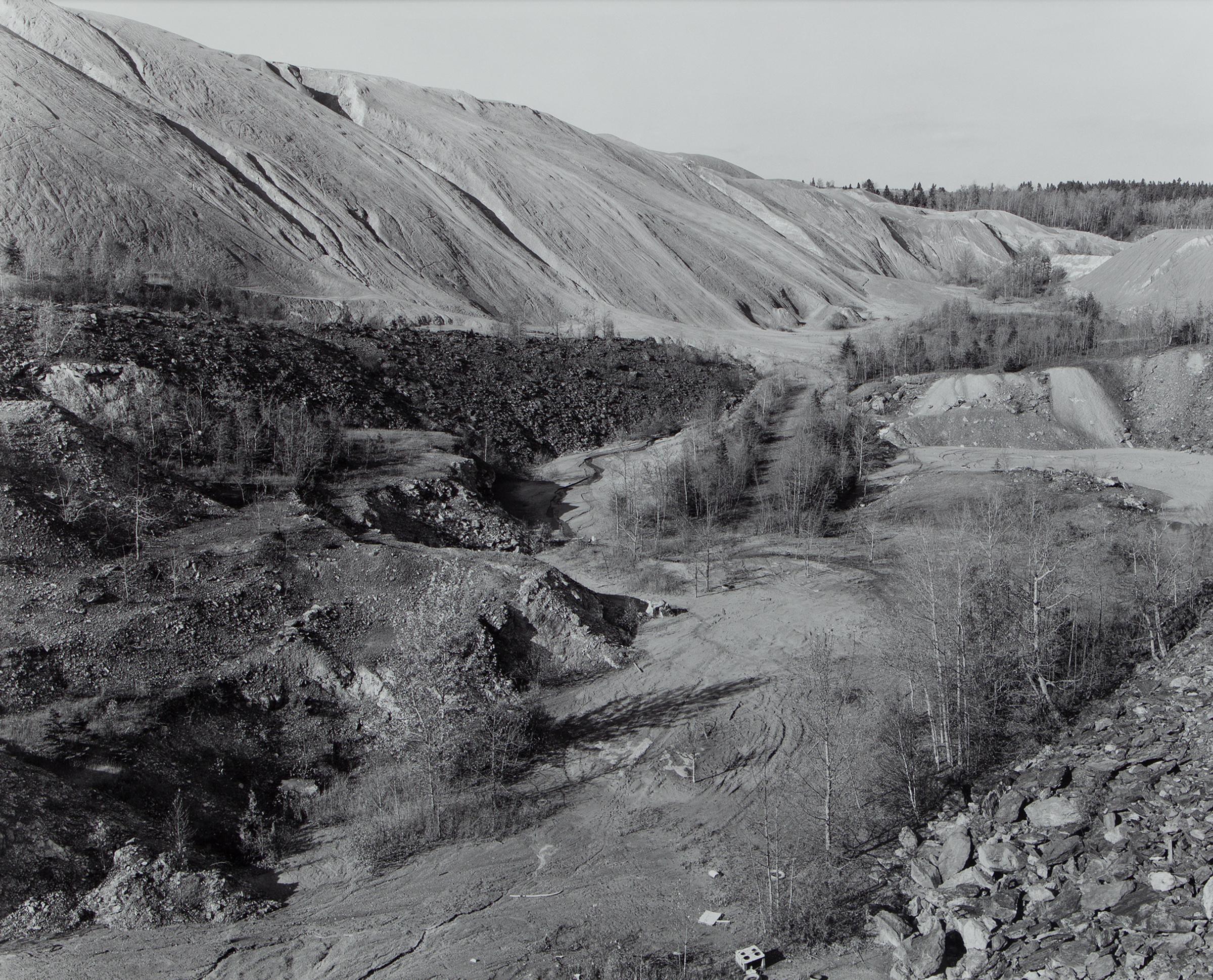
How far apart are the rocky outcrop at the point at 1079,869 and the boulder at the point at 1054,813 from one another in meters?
0.02

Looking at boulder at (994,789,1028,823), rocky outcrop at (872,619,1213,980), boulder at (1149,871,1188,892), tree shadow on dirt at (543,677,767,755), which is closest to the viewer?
rocky outcrop at (872,619,1213,980)

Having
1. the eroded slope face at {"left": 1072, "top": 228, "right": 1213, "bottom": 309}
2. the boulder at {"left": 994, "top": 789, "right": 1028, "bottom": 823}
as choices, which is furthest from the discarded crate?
the eroded slope face at {"left": 1072, "top": 228, "right": 1213, "bottom": 309}

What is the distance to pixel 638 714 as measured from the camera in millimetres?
19844

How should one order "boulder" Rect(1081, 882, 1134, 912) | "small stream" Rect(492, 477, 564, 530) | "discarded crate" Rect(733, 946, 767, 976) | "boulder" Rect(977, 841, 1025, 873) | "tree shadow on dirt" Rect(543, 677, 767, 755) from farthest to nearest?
"small stream" Rect(492, 477, 564, 530) → "tree shadow on dirt" Rect(543, 677, 767, 755) → "boulder" Rect(977, 841, 1025, 873) → "discarded crate" Rect(733, 946, 767, 976) → "boulder" Rect(1081, 882, 1134, 912)

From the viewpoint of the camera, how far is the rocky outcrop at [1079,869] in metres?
11.1

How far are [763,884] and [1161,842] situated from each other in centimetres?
527

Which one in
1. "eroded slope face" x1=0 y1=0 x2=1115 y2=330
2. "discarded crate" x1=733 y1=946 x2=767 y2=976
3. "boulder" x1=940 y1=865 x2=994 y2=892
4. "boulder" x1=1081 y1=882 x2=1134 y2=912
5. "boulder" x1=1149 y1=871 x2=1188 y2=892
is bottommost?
"discarded crate" x1=733 y1=946 x2=767 y2=976

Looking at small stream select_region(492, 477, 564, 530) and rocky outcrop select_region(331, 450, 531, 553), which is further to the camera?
small stream select_region(492, 477, 564, 530)

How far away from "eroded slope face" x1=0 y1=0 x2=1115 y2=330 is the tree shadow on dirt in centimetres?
3907

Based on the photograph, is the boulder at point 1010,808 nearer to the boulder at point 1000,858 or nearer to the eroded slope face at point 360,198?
the boulder at point 1000,858

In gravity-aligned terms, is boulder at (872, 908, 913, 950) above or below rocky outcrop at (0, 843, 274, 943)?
below

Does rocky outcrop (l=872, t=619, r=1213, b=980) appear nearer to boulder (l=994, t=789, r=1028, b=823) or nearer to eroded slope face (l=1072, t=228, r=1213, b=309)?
boulder (l=994, t=789, r=1028, b=823)

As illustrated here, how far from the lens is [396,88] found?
81.2 meters

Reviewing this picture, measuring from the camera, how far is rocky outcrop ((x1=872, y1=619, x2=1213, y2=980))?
36.6 ft
